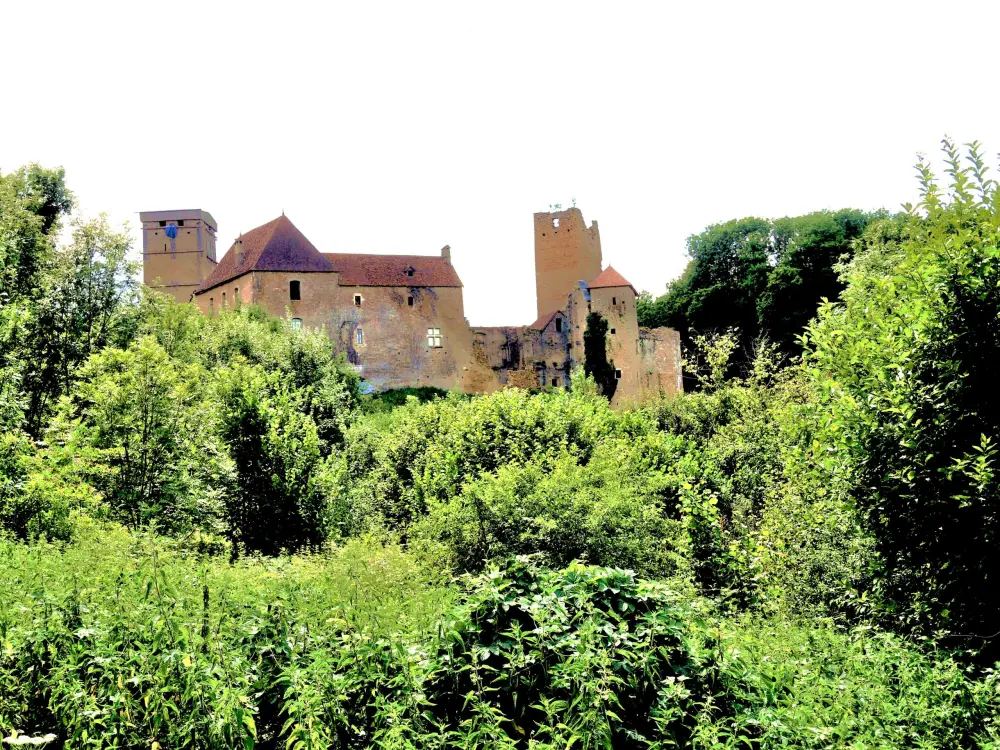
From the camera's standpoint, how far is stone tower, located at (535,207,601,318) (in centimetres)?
5997

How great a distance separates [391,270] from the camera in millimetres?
53938

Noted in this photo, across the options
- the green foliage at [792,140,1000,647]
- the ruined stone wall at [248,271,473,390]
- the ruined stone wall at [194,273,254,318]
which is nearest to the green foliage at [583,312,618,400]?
the ruined stone wall at [248,271,473,390]

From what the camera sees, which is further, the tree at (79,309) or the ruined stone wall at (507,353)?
the ruined stone wall at (507,353)

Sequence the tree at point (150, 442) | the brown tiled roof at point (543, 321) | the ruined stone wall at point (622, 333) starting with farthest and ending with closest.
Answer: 1. the brown tiled roof at point (543, 321)
2. the ruined stone wall at point (622, 333)
3. the tree at point (150, 442)

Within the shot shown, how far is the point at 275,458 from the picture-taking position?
54.7 feet

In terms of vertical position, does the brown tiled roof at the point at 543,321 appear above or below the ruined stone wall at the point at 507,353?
above

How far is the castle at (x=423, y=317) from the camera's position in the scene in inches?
1961

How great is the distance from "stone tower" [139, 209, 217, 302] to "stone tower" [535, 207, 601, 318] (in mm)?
25103

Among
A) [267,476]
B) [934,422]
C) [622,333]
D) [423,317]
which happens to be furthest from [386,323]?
[934,422]

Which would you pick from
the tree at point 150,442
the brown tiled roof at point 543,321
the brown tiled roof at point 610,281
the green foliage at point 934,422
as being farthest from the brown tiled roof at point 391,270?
the green foliage at point 934,422

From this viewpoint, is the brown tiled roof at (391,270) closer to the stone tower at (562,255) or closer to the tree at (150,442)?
the stone tower at (562,255)

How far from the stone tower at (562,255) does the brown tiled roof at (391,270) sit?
7969mm

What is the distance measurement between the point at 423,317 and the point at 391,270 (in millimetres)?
3638

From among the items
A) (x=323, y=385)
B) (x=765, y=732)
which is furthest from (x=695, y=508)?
(x=323, y=385)
